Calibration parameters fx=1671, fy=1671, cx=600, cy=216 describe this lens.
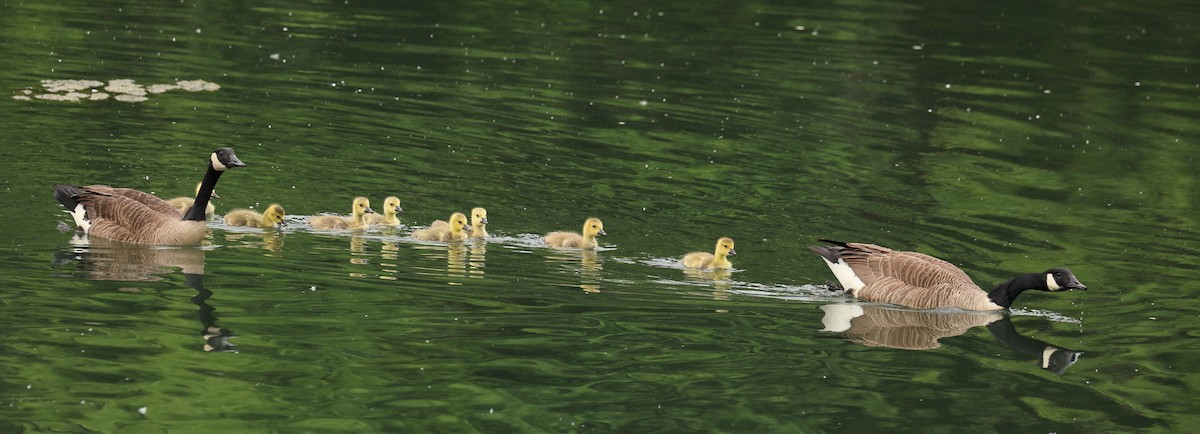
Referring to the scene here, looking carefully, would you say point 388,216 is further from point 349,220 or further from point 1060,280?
point 1060,280

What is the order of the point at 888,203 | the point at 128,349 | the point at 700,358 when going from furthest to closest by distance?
the point at 888,203 < the point at 700,358 < the point at 128,349

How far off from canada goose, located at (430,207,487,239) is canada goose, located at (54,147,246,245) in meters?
2.21

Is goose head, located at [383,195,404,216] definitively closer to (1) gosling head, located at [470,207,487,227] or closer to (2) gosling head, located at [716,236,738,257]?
(1) gosling head, located at [470,207,487,227]

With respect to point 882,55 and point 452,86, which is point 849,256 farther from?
point 882,55

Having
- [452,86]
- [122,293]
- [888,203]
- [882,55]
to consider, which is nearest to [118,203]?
[122,293]

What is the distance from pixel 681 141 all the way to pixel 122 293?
462 inches

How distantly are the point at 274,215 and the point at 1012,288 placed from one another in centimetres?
738

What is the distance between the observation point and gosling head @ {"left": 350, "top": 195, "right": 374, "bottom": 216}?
57.3 feet

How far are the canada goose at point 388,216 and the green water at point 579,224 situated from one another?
0.17 m

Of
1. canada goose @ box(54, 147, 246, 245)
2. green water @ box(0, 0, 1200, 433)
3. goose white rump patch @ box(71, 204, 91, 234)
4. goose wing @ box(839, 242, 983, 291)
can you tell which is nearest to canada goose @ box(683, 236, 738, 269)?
green water @ box(0, 0, 1200, 433)

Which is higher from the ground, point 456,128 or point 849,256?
point 456,128

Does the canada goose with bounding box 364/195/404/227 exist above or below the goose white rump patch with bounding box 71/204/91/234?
above

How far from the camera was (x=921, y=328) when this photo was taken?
15.3 m

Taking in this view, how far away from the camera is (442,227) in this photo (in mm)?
17359
